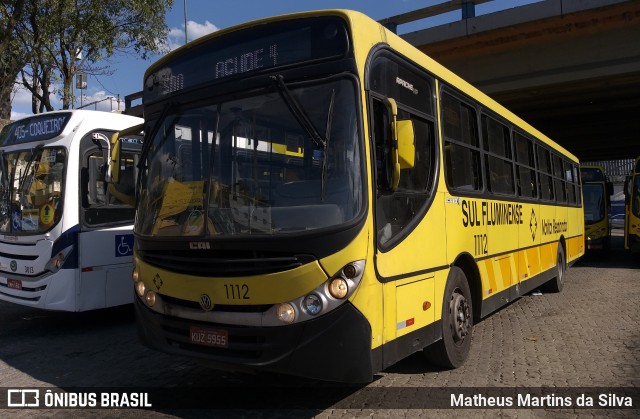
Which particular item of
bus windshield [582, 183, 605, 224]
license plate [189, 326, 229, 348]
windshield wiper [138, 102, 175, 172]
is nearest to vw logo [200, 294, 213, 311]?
license plate [189, 326, 229, 348]

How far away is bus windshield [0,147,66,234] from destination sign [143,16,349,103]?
316 cm

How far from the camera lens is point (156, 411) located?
4.52m

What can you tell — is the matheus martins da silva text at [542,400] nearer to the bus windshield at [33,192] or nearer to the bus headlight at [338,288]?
the bus headlight at [338,288]

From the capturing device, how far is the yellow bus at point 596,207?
Result: 1825 centimetres

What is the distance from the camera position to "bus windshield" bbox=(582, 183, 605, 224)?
61.8ft

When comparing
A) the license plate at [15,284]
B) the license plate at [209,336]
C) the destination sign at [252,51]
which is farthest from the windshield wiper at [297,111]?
the license plate at [15,284]

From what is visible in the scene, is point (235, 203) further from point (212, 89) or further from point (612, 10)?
point (612, 10)

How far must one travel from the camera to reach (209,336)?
4102 millimetres

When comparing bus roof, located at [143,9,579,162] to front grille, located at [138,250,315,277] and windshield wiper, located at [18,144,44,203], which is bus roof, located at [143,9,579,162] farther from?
windshield wiper, located at [18,144,44,203]

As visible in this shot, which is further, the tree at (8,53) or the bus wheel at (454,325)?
the tree at (8,53)

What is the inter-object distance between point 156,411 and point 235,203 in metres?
1.92

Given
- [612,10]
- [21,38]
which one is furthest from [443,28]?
[21,38]

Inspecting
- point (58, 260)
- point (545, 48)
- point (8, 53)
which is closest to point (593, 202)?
point (545, 48)

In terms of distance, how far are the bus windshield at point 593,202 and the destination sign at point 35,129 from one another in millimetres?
17181
